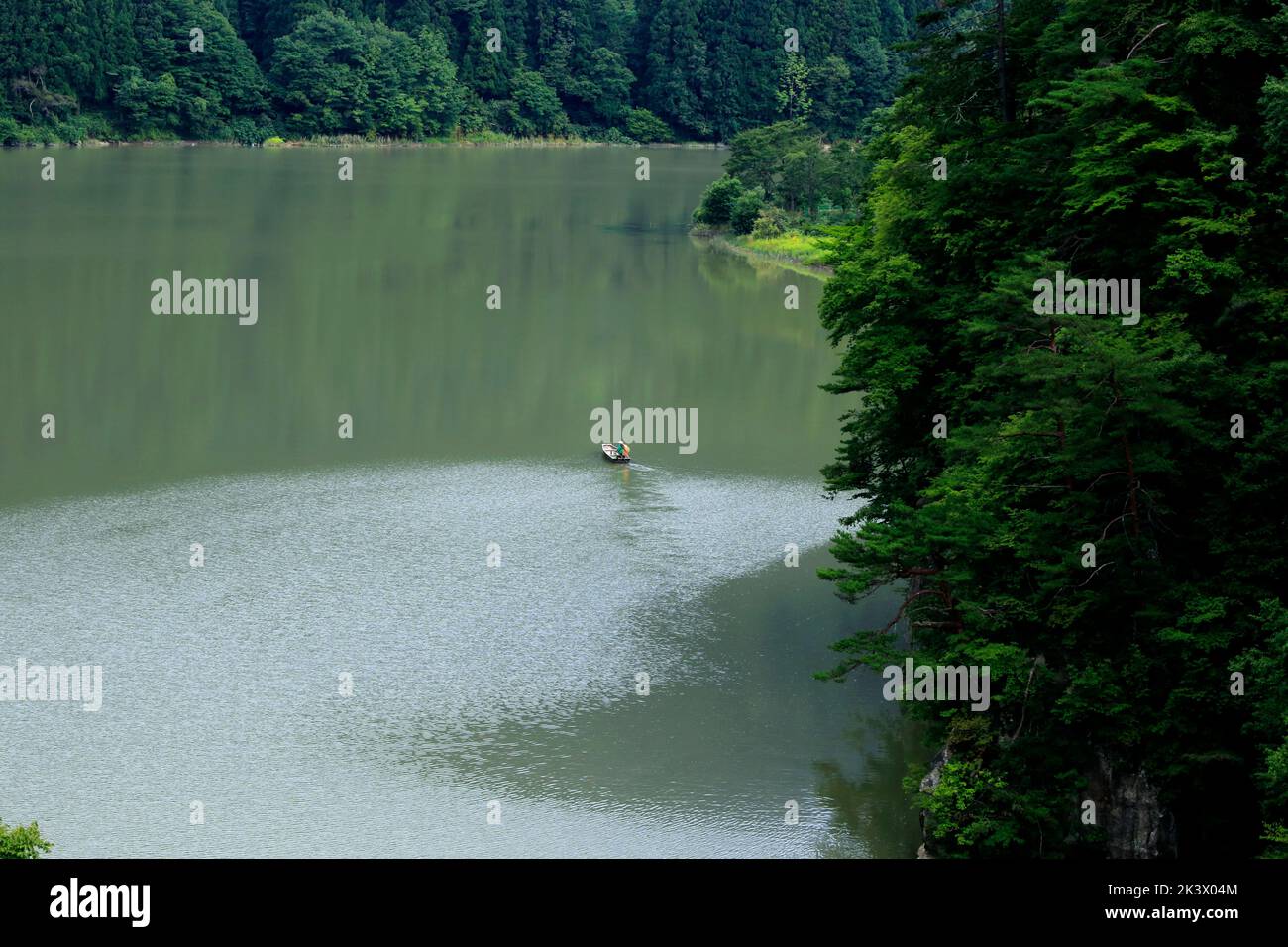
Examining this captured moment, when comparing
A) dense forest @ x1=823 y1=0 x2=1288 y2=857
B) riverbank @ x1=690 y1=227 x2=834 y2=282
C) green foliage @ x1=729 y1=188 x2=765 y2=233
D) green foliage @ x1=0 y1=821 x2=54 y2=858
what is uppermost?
green foliage @ x1=729 y1=188 x2=765 y2=233

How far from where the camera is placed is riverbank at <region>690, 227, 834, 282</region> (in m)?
76.3

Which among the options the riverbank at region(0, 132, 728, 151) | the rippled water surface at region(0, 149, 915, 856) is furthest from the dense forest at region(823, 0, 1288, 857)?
the riverbank at region(0, 132, 728, 151)

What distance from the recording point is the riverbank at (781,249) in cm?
7631

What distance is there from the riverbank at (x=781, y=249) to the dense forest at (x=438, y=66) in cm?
6125

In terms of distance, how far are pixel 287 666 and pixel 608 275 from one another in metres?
47.6

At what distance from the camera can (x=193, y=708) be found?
26.2 m

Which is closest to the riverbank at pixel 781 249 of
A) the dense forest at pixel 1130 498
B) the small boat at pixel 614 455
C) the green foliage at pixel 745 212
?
the green foliage at pixel 745 212

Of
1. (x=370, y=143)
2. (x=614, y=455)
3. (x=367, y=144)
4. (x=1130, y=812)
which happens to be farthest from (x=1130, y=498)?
(x=370, y=143)

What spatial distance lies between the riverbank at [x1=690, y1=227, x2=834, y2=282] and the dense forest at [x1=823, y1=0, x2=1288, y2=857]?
5004cm

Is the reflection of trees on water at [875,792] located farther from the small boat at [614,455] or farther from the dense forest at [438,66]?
the dense forest at [438,66]

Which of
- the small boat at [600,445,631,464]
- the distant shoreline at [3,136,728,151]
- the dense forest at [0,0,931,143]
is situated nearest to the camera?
the small boat at [600,445,631,464]

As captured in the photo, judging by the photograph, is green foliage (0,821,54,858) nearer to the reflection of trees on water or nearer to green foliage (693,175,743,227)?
the reflection of trees on water

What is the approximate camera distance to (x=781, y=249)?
264ft

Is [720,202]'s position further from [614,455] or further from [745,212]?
[614,455]
